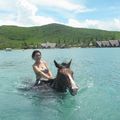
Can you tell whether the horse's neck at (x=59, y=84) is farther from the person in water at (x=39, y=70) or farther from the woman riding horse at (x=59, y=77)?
the person in water at (x=39, y=70)

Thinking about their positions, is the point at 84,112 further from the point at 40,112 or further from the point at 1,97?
the point at 1,97

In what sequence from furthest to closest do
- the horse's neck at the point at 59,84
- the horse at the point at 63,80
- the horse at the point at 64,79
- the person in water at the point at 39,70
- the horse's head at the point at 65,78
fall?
the person in water at the point at 39,70 → the horse's neck at the point at 59,84 → the horse at the point at 64,79 → the horse's head at the point at 65,78 → the horse at the point at 63,80

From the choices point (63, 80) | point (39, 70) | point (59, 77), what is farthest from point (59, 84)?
point (39, 70)

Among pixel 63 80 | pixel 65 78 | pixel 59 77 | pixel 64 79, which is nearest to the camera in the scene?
pixel 65 78

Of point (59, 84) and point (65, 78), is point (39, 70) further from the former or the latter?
point (65, 78)

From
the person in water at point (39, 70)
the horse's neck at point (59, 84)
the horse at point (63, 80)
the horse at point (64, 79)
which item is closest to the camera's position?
the horse at point (63, 80)

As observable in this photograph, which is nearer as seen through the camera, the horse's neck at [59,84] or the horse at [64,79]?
the horse at [64,79]

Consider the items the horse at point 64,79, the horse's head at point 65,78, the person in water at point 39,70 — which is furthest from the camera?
the person in water at point 39,70

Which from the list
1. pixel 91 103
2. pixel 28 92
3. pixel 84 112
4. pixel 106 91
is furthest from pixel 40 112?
pixel 106 91

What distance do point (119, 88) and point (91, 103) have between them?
5540 millimetres

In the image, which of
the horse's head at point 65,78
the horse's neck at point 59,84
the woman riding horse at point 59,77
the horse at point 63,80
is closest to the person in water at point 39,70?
the woman riding horse at point 59,77

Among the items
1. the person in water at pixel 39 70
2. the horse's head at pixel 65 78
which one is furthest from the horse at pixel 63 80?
the person in water at pixel 39 70

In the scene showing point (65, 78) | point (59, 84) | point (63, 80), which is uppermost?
point (65, 78)

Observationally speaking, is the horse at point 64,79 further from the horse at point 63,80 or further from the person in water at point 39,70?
the person in water at point 39,70
